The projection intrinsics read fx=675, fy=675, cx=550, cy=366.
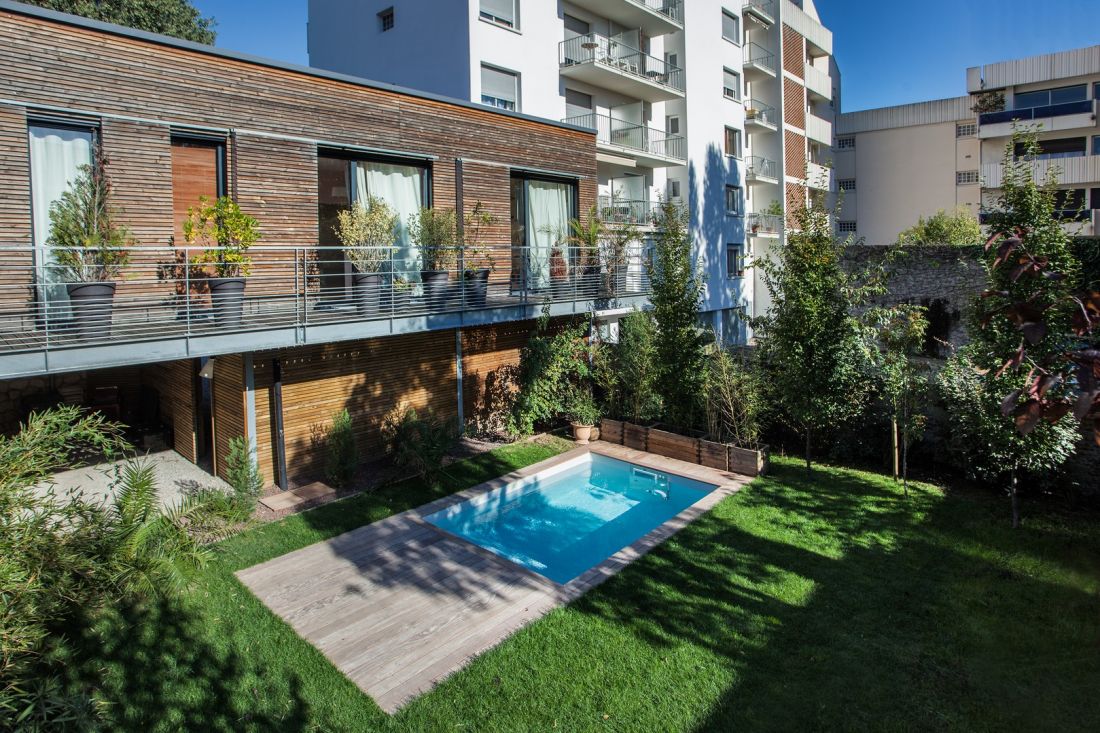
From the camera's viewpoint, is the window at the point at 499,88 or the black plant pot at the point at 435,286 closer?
the black plant pot at the point at 435,286

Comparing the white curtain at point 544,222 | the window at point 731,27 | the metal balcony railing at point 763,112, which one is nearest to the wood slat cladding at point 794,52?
the metal balcony railing at point 763,112

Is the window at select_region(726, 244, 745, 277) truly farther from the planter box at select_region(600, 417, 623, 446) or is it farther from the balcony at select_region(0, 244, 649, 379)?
the planter box at select_region(600, 417, 623, 446)

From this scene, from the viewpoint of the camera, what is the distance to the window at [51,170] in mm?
8016

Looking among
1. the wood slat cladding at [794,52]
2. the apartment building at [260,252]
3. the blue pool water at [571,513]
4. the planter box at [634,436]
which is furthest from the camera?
the wood slat cladding at [794,52]

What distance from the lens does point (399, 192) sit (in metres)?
11.8

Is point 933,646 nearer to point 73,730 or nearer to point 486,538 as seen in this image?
point 486,538

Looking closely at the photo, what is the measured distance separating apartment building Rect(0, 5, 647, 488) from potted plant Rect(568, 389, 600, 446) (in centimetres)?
164

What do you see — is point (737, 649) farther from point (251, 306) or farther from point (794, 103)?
point (794, 103)

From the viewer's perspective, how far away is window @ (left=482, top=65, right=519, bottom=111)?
17.0 metres

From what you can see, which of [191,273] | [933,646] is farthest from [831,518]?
[191,273]

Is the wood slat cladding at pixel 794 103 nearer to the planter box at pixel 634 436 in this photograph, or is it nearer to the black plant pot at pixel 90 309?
the planter box at pixel 634 436

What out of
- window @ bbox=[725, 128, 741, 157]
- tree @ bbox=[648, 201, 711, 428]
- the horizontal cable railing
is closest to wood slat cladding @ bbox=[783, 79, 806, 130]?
window @ bbox=[725, 128, 741, 157]

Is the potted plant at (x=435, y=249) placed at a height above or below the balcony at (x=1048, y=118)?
below

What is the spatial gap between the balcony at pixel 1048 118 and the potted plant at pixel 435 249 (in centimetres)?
2803
